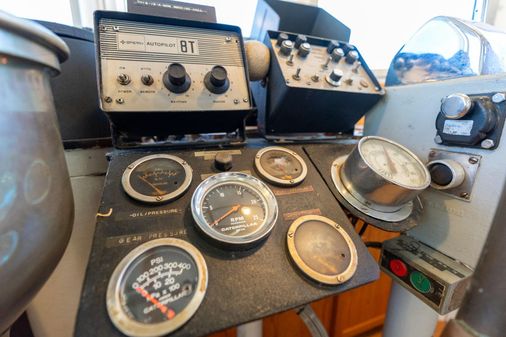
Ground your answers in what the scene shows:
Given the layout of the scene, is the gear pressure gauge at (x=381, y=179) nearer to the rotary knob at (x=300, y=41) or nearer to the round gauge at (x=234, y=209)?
the round gauge at (x=234, y=209)

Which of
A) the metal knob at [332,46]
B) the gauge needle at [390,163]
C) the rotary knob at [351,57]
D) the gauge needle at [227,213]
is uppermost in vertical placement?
the metal knob at [332,46]

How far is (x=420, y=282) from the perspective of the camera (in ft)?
1.91

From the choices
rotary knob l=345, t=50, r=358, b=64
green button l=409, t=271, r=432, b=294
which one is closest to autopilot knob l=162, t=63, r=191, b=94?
rotary knob l=345, t=50, r=358, b=64

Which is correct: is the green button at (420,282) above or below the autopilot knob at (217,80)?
below

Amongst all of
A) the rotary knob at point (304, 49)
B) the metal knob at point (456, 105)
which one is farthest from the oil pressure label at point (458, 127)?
the rotary knob at point (304, 49)

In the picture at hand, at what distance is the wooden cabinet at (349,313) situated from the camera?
1012 millimetres

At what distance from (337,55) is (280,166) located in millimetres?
432

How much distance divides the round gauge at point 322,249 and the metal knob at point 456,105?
0.41 metres

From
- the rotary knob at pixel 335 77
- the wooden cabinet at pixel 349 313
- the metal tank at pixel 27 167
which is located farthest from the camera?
the wooden cabinet at pixel 349 313

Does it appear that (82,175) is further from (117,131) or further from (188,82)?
(188,82)

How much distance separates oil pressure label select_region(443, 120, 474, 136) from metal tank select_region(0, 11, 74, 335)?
0.85 m

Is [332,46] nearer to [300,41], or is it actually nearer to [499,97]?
[300,41]

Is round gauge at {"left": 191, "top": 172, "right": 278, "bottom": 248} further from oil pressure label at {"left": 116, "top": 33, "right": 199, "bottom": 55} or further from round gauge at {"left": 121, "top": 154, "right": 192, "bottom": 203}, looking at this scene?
oil pressure label at {"left": 116, "top": 33, "right": 199, "bottom": 55}

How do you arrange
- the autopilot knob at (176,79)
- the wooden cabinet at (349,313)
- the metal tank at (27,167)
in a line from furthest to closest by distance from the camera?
the wooden cabinet at (349,313)
the autopilot knob at (176,79)
the metal tank at (27,167)
